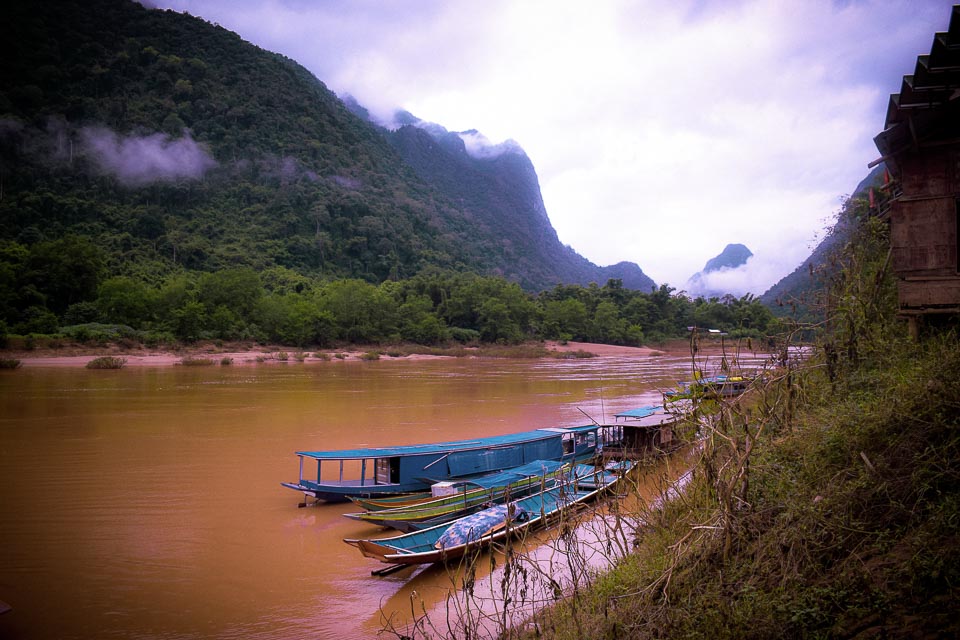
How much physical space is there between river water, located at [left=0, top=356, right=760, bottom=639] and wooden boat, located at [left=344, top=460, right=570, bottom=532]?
747 millimetres

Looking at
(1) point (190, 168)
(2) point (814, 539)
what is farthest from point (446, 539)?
(1) point (190, 168)

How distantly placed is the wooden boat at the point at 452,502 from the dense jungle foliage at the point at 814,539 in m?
2.62

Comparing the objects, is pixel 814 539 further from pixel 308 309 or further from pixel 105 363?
pixel 308 309

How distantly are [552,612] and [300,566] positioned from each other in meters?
4.11

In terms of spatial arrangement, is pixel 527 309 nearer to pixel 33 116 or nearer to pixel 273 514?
pixel 273 514

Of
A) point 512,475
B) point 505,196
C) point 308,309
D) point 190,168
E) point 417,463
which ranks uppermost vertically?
point 505,196

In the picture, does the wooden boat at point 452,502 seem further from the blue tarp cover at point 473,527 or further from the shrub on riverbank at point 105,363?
the shrub on riverbank at point 105,363

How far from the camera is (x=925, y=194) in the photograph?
813cm

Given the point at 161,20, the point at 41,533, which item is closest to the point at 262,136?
the point at 161,20

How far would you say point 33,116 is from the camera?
8169 centimetres

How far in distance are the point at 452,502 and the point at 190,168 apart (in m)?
94.8

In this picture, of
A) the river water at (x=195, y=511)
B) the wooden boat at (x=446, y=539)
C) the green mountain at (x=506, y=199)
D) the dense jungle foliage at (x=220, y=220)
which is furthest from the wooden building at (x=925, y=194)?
the green mountain at (x=506, y=199)

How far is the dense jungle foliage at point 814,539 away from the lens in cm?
350

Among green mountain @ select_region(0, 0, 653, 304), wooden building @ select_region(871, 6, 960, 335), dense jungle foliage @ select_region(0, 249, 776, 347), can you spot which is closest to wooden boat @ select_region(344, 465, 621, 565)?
wooden building @ select_region(871, 6, 960, 335)
